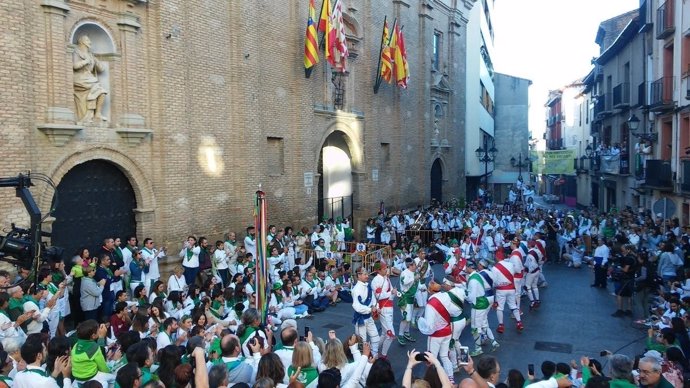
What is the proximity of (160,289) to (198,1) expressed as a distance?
9.12m

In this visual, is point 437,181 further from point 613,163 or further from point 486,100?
point 486,100

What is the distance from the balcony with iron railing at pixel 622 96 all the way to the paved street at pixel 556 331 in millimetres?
17730

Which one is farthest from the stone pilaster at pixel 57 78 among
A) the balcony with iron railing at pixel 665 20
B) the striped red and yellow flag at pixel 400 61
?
the balcony with iron railing at pixel 665 20

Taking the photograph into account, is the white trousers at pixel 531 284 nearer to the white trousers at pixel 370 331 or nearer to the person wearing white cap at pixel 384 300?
the person wearing white cap at pixel 384 300

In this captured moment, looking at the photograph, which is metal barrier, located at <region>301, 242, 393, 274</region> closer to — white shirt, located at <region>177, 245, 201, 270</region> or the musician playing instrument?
white shirt, located at <region>177, 245, 201, 270</region>

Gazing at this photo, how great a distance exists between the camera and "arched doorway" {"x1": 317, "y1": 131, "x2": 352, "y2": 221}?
2459 centimetres

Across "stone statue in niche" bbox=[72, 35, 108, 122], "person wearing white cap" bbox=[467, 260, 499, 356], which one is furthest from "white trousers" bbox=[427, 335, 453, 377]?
"stone statue in niche" bbox=[72, 35, 108, 122]

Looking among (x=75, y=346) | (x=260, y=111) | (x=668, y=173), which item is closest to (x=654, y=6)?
(x=668, y=173)

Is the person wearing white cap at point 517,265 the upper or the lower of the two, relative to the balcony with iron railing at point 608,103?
lower

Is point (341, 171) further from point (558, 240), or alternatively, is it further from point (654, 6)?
point (654, 6)

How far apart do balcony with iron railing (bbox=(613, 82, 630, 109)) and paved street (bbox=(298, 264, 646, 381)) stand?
58.2ft

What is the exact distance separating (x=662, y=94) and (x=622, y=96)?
7763 millimetres

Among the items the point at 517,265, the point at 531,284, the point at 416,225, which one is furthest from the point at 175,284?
the point at 416,225

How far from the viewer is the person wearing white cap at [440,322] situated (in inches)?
384
